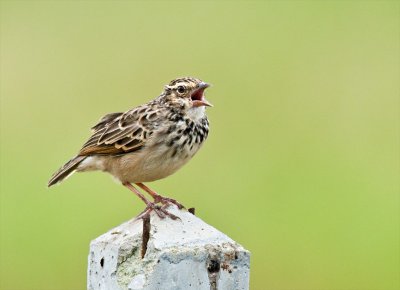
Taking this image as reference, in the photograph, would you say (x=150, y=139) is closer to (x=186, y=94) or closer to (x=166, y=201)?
(x=186, y=94)

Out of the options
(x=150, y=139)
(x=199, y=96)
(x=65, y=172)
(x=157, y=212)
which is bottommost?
(x=157, y=212)

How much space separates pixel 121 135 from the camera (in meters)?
7.56

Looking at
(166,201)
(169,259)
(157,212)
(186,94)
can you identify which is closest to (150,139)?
(186,94)

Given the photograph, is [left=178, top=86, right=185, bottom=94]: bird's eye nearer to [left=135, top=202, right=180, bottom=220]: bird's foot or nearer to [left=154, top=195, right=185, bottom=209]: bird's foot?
[left=154, top=195, right=185, bottom=209]: bird's foot

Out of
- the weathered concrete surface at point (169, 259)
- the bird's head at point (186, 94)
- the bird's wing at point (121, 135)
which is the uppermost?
the bird's head at point (186, 94)

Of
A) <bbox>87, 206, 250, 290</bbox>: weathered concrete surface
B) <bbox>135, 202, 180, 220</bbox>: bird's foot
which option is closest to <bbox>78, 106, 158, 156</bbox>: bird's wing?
<bbox>135, 202, 180, 220</bbox>: bird's foot

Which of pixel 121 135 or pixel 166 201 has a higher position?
pixel 121 135

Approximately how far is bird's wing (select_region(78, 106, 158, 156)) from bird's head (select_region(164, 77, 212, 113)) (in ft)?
0.63

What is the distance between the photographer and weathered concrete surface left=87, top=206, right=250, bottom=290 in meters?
4.60

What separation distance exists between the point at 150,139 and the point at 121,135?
20cm

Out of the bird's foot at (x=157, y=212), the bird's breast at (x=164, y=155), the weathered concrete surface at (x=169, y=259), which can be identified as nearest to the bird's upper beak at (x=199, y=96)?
the bird's breast at (x=164, y=155)

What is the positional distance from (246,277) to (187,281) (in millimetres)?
271

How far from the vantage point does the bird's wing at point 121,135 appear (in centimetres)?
752

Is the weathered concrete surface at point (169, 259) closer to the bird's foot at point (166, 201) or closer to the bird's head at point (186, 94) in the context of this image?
the bird's foot at point (166, 201)
